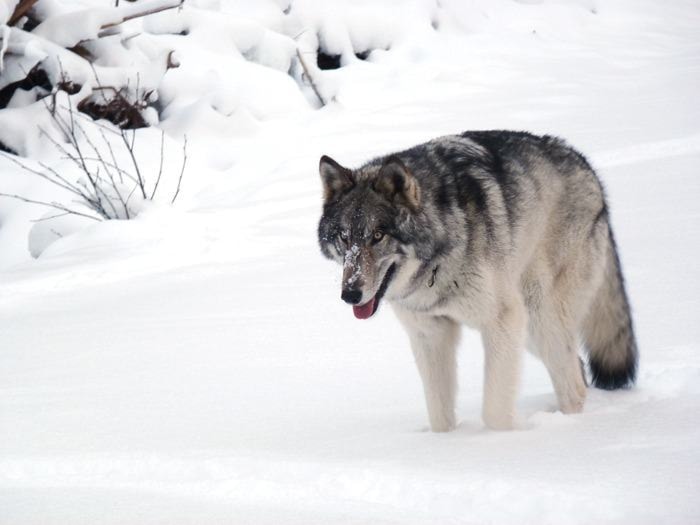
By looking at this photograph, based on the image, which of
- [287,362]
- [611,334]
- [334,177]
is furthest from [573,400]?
[287,362]

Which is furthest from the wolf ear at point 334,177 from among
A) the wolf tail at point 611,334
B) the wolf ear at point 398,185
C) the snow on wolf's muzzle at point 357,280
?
the wolf tail at point 611,334

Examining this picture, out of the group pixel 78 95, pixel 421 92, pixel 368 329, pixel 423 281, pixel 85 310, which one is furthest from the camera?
pixel 421 92

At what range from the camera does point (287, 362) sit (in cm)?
455

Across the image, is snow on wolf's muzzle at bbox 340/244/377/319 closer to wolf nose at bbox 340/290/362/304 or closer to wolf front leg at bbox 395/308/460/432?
wolf nose at bbox 340/290/362/304

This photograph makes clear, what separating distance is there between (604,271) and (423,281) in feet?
3.70

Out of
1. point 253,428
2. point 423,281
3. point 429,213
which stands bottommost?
point 253,428

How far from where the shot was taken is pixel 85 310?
19.3ft

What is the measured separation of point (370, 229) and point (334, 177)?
14.3 inches

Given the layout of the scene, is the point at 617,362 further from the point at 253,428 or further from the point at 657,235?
the point at 657,235

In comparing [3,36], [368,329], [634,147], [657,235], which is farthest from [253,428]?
[3,36]

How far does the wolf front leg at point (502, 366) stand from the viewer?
3395 millimetres

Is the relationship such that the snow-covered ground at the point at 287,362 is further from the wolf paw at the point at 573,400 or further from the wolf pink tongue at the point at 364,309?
the wolf pink tongue at the point at 364,309

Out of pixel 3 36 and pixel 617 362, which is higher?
pixel 617 362

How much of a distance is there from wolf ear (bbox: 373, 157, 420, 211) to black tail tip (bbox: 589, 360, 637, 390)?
1.31 m
